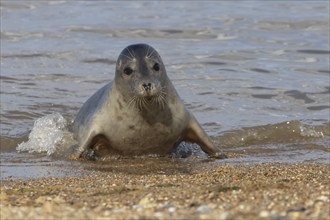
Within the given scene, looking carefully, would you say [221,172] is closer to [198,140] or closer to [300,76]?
[198,140]

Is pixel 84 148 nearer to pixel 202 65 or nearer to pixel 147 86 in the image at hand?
pixel 147 86

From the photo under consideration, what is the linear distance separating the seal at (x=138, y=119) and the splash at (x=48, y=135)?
596 mm

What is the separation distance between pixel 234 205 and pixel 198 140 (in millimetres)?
4317

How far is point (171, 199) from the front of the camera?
5.36 meters

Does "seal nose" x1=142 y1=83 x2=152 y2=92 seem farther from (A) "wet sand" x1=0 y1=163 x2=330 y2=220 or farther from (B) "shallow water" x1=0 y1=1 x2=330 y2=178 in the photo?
(A) "wet sand" x1=0 y1=163 x2=330 y2=220

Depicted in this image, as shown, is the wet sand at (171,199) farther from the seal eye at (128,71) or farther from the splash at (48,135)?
the splash at (48,135)

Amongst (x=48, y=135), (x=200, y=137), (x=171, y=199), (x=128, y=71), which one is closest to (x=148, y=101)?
(x=128, y=71)

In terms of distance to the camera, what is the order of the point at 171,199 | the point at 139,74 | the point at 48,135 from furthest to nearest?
the point at 48,135, the point at 139,74, the point at 171,199

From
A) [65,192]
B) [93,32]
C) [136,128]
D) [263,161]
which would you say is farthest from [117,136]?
[93,32]

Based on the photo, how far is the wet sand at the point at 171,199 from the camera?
15.9 ft

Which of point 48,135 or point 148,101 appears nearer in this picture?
point 148,101

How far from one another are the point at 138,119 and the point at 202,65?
5121 mm

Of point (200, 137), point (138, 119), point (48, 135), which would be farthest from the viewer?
point (48, 135)

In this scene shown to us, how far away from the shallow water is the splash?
170 millimetres
